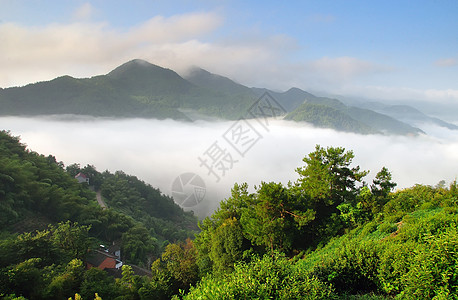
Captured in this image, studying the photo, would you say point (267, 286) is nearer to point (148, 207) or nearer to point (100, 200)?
point (100, 200)

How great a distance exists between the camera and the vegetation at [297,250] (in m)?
8.41

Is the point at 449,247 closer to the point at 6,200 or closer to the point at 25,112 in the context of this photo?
the point at 6,200

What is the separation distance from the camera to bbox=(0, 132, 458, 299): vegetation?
27.6 ft

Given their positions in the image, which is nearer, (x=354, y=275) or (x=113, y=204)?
(x=354, y=275)

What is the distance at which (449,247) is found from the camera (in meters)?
8.27

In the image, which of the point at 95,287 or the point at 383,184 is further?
the point at 383,184

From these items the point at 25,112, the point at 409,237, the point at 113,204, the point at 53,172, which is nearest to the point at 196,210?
the point at 113,204

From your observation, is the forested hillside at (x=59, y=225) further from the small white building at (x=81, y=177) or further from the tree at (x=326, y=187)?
the tree at (x=326, y=187)

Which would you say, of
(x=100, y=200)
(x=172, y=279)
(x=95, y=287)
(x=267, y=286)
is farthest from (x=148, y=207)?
(x=267, y=286)

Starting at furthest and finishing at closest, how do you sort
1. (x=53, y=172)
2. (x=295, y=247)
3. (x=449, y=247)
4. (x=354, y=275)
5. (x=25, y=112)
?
(x=25, y=112), (x=53, y=172), (x=295, y=247), (x=354, y=275), (x=449, y=247)

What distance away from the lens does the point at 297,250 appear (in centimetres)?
1908

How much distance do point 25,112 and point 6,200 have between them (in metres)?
195

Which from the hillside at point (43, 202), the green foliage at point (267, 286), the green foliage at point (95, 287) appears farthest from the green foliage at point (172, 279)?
the hillside at point (43, 202)

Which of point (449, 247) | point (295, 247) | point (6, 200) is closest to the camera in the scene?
point (449, 247)
